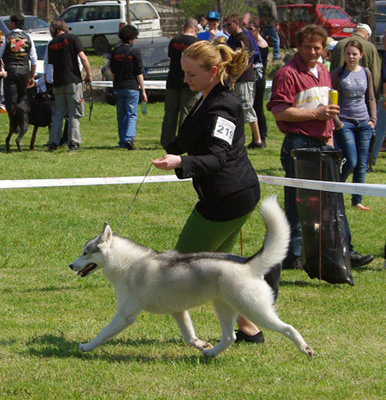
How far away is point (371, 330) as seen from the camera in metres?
5.21

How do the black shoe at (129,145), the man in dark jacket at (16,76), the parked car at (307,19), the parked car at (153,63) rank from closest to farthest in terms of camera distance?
the man in dark jacket at (16,76) < the black shoe at (129,145) < the parked car at (153,63) < the parked car at (307,19)

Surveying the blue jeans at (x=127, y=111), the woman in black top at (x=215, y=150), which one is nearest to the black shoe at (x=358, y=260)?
the woman in black top at (x=215, y=150)

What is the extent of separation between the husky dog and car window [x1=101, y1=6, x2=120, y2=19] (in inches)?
1011

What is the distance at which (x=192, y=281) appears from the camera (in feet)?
14.1

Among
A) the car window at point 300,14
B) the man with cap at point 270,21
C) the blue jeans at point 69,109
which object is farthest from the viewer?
the car window at point 300,14

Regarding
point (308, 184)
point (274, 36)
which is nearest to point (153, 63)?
point (274, 36)

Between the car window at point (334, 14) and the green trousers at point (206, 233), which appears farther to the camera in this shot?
the car window at point (334, 14)

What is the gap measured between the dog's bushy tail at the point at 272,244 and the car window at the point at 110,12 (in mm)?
25982

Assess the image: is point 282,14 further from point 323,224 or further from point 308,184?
point 308,184

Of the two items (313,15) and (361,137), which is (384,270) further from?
(313,15)

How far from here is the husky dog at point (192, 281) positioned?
4.20 m

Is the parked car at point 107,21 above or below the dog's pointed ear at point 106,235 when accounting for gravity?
below

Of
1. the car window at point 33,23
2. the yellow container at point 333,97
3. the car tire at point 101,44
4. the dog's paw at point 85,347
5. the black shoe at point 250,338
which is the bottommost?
the car tire at point 101,44

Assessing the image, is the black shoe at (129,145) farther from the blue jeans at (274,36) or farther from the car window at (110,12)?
the car window at (110,12)
